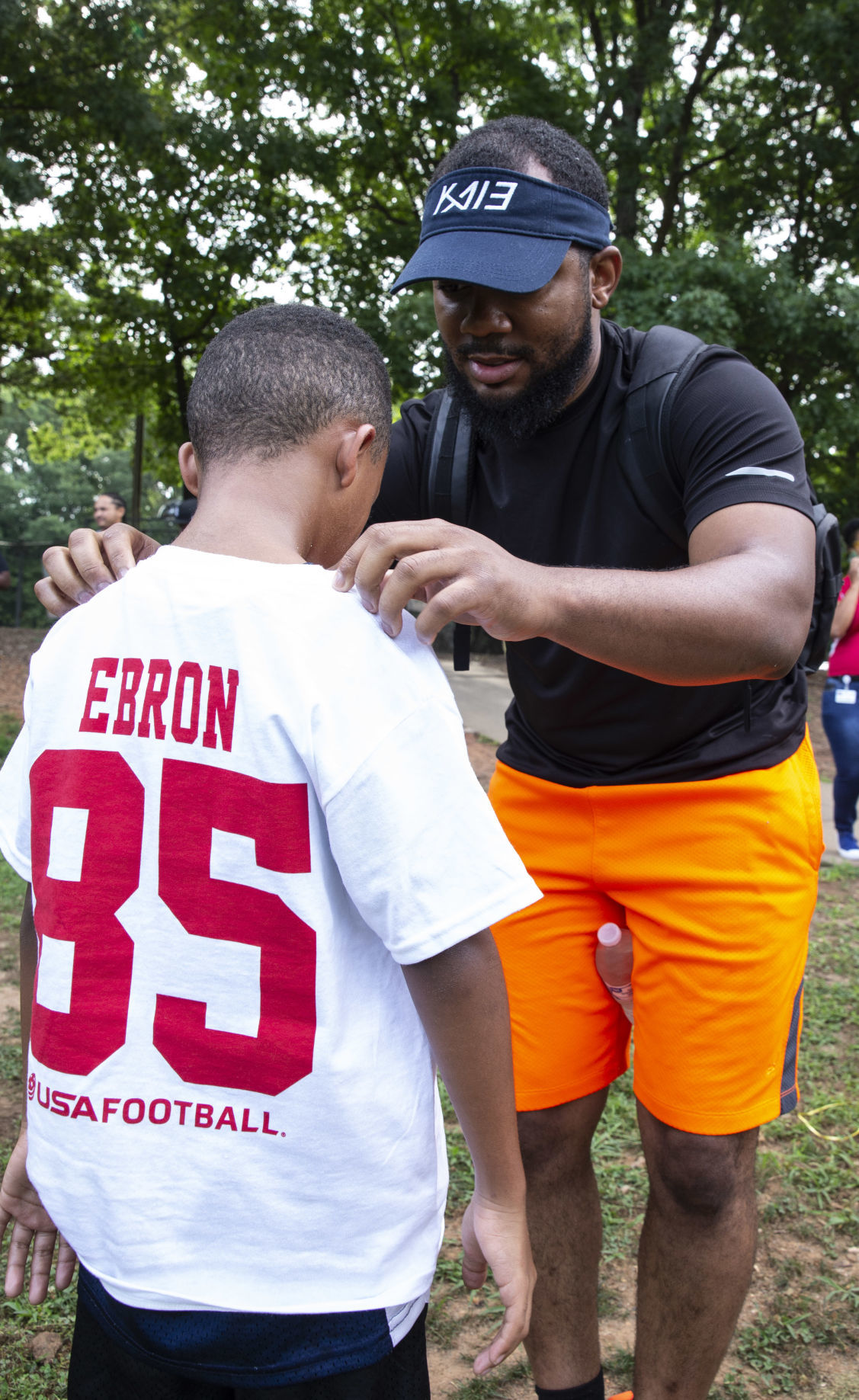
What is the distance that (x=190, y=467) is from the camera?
1582mm

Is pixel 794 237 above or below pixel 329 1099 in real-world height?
above

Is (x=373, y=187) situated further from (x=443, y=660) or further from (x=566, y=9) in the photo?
(x=443, y=660)

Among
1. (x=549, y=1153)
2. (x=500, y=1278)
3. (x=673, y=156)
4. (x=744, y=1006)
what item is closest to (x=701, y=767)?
(x=744, y=1006)

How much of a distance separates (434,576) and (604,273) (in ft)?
3.97

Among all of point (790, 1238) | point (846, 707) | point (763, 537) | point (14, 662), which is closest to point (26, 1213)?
point (763, 537)

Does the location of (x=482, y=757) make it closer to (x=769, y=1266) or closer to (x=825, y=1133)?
(x=825, y=1133)

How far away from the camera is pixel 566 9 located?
15445mm

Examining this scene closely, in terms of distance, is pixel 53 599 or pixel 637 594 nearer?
pixel 637 594

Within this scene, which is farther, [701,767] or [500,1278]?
[701,767]

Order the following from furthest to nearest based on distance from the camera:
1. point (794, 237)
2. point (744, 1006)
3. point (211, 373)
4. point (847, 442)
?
point (794, 237) → point (847, 442) → point (744, 1006) → point (211, 373)

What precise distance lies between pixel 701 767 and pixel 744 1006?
471 millimetres

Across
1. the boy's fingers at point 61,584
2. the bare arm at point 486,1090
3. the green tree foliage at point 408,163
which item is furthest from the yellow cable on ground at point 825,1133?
the green tree foliage at point 408,163

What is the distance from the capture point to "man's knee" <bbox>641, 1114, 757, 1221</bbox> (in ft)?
6.68

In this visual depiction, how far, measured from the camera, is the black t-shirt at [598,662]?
2.11 m
